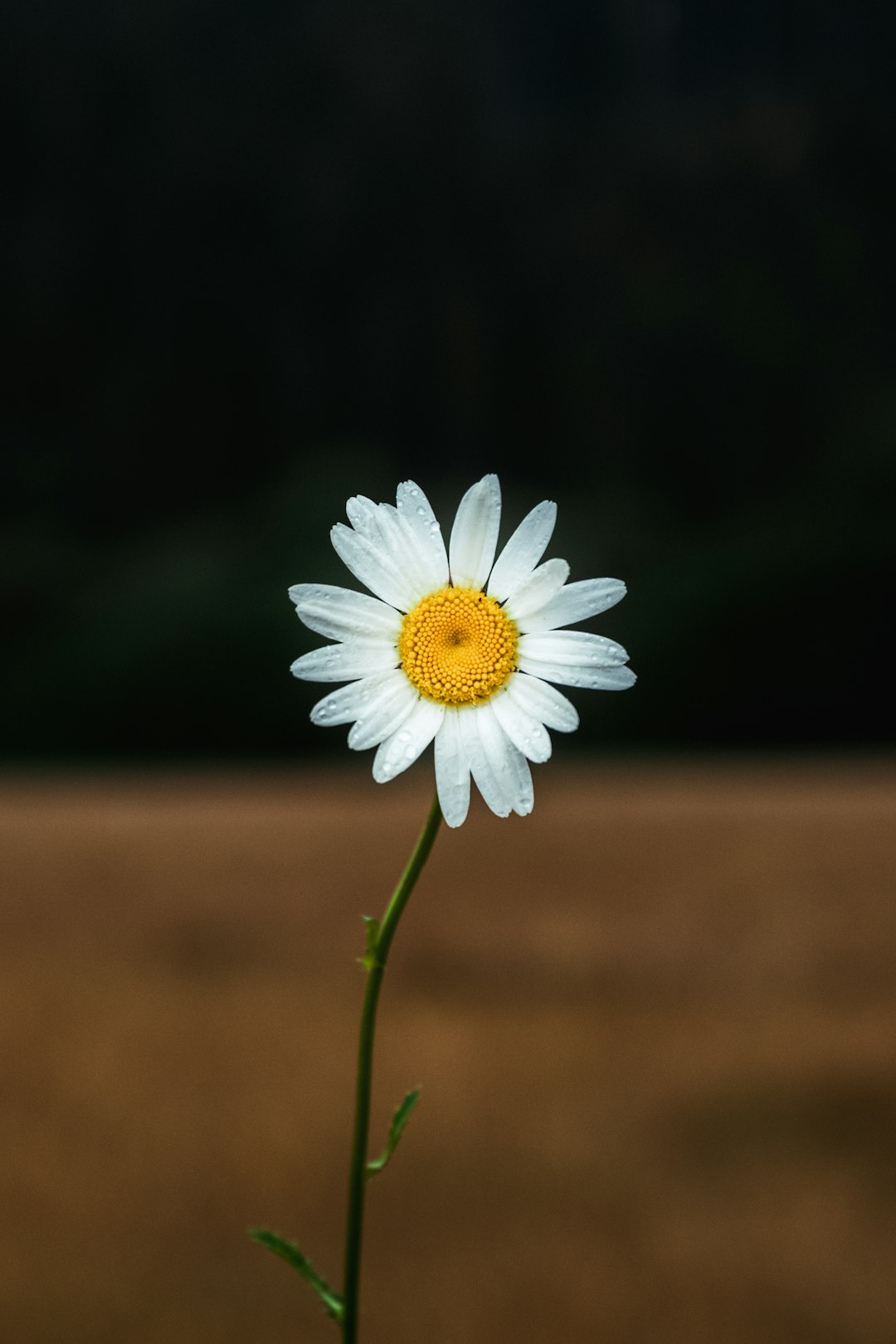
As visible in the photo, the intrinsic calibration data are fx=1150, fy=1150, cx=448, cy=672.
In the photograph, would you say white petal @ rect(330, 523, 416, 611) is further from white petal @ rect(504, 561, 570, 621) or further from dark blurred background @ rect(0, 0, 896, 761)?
dark blurred background @ rect(0, 0, 896, 761)

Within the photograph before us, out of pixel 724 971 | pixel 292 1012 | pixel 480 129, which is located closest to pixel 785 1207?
pixel 724 971

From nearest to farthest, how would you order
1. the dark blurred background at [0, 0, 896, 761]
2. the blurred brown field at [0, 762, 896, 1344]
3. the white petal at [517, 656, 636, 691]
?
the white petal at [517, 656, 636, 691], the blurred brown field at [0, 762, 896, 1344], the dark blurred background at [0, 0, 896, 761]

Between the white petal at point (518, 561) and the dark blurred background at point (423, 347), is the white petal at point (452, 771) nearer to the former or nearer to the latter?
the white petal at point (518, 561)

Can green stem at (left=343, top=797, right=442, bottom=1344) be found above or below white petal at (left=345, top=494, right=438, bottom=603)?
below

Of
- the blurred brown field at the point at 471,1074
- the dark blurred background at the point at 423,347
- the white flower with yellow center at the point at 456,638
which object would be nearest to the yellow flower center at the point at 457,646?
the white flower with yellow center at the point at 456,638

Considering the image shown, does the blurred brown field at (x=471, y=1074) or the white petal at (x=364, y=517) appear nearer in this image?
the white petal at (x=364, y=517)

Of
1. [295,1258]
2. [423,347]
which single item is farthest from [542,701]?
[423,347]

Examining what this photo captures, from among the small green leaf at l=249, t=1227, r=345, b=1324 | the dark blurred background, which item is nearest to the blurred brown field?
the small green leaf at l=249, t=1227, r=345, b=1324
